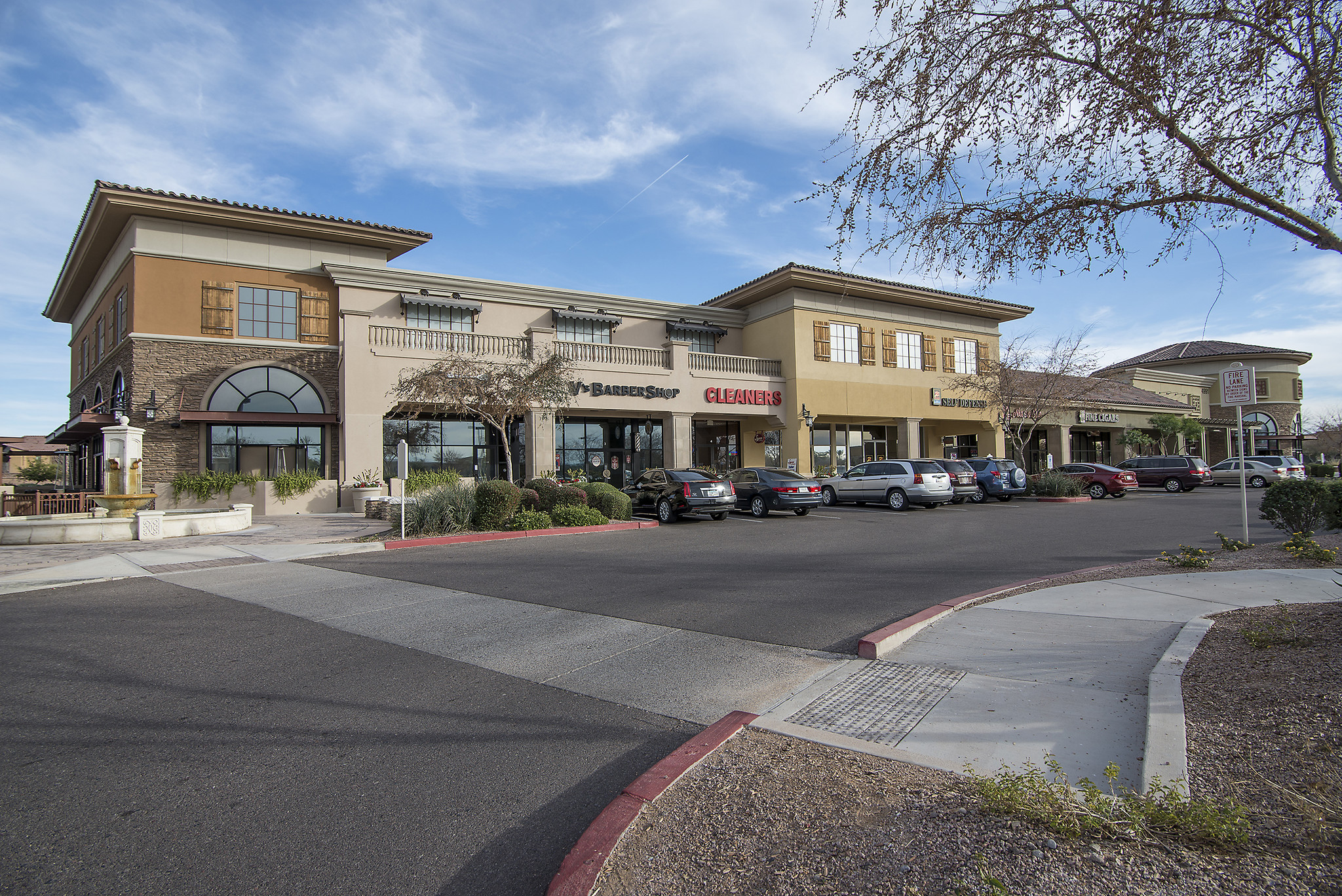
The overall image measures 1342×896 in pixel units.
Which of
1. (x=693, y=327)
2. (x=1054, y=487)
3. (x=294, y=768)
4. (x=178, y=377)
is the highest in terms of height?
(x=693, y=327)

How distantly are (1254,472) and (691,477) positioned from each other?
3264 cm

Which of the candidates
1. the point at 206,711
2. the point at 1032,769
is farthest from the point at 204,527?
the point at 1032,769

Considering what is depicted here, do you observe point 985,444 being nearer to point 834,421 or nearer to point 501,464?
point 834,421

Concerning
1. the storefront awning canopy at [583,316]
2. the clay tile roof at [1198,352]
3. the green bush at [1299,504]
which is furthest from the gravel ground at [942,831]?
the clay tile roof at [1198,352]

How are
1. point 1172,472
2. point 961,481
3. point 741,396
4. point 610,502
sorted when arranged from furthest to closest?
point 1172,472, point 741,396, point 961,481, point 610,502

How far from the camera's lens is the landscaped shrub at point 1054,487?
27.4 meters

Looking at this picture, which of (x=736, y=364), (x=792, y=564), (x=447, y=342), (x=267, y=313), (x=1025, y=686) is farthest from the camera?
(x=736, y=364)

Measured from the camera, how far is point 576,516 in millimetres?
17438

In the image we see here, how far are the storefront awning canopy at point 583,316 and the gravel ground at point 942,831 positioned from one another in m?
25.7

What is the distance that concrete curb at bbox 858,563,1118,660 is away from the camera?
19.6 ft

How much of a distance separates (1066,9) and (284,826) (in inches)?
302

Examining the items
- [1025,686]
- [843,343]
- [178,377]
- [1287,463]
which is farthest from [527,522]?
[1287,463]

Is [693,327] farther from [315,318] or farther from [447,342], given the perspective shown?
[315,318]

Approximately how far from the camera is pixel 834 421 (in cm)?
3491
